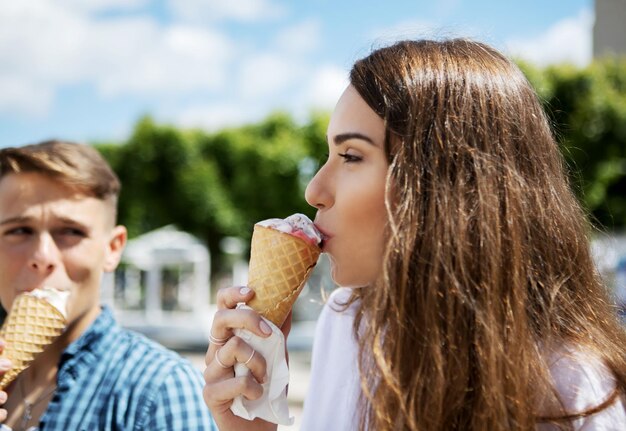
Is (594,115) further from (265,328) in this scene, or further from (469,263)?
(265,328)

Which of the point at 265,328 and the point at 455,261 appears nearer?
the point at 455,261

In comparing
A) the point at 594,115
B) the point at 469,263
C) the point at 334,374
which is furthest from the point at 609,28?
the point at 469,263

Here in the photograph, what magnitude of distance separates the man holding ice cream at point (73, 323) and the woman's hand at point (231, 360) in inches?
19.2

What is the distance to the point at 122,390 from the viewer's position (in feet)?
7.68

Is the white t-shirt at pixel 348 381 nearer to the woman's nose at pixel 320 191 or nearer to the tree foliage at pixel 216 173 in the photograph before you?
the woman's nose at pixel 320 191

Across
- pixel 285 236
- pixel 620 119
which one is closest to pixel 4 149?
pixel 285 236

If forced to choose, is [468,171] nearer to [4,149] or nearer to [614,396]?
[614,396]

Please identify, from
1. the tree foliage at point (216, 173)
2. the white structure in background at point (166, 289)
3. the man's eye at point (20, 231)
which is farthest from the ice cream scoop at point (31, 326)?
the white structure in background at point (166, 289)

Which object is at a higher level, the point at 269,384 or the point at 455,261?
the point at 455,261

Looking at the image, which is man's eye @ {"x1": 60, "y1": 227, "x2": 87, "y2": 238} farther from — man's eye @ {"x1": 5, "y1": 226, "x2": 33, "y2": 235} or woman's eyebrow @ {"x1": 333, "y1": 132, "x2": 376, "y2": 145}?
woman's eyebrow @ {"x1": 333, "y1": 132, "x2": 376, "y2": 145}

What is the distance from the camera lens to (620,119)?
709 inches

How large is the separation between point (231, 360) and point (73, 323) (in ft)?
3.49

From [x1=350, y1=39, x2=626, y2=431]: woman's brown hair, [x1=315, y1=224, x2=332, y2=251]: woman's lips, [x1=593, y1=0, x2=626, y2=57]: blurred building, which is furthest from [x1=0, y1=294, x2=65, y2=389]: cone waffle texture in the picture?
[x1=593, y1=0, x2=626, y2=57]: blurred building

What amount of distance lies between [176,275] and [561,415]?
25.8 metres
